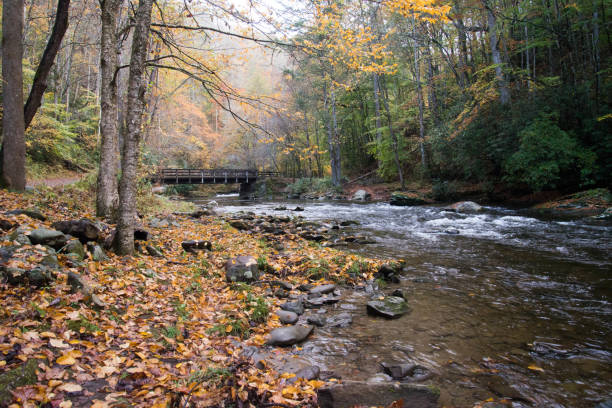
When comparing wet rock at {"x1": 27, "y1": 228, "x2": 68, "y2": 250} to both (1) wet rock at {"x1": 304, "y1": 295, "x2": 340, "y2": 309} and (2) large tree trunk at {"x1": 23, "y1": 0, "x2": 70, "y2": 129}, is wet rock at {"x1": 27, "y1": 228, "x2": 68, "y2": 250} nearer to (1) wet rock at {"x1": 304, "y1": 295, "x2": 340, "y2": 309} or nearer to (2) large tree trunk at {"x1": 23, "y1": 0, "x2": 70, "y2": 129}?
(1) wet rock at {"x1": 304, "y1": 295, "x2": 340, "y2": 309}

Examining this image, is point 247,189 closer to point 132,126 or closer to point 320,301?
point 132,126

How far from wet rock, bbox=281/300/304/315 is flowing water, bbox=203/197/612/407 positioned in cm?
47

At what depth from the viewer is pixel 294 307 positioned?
4793 mm

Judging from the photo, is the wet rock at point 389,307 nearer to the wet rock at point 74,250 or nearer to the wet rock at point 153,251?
the wet rock at point 153,251

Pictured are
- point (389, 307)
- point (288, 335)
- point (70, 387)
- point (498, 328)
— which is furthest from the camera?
point (389, 307)

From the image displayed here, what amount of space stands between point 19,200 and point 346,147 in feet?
110

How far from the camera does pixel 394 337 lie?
4035 millimetres

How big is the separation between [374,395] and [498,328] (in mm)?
2551

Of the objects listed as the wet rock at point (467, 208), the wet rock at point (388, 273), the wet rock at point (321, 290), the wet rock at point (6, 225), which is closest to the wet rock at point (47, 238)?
the wet rock at point (6, 225)

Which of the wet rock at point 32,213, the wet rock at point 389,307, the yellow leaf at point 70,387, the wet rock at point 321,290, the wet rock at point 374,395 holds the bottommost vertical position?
the wet rock at point 389,307

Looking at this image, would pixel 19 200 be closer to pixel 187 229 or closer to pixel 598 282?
pixel 187 229

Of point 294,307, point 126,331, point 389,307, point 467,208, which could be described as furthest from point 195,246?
point 467,208

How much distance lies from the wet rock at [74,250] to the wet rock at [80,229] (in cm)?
62

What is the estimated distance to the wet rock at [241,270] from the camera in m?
5.65
